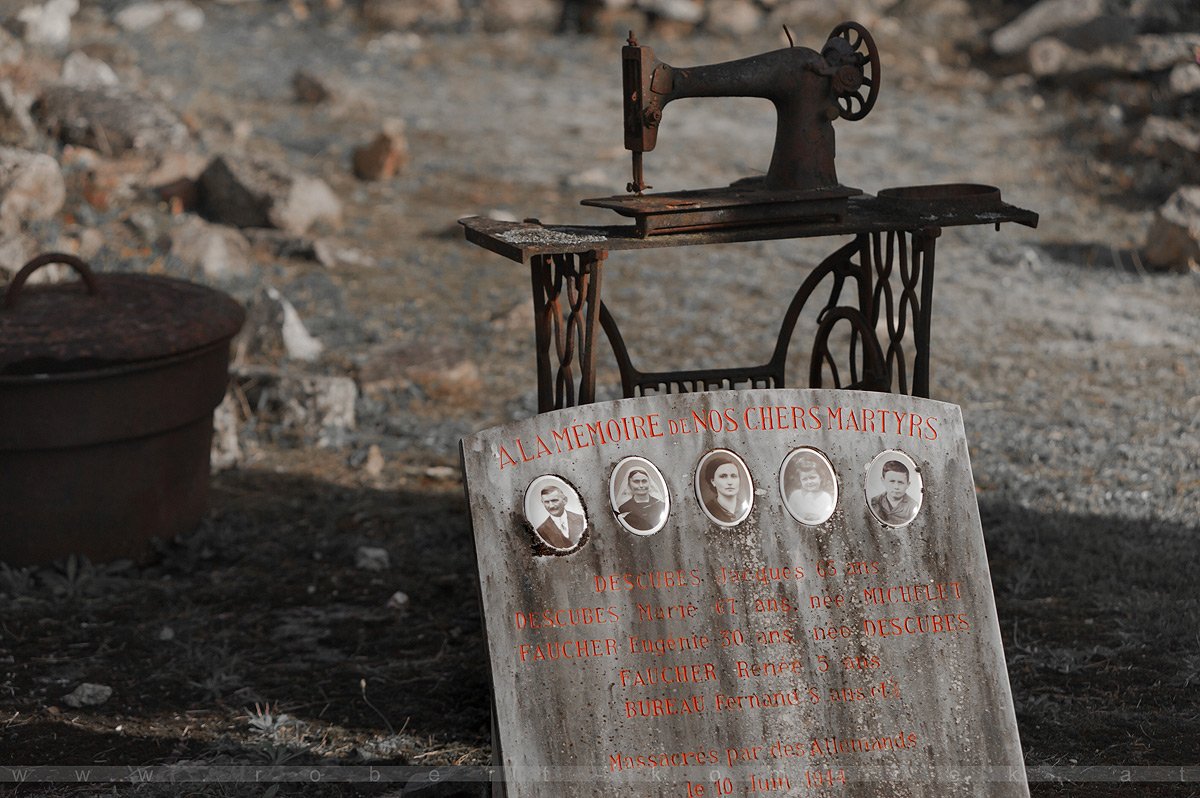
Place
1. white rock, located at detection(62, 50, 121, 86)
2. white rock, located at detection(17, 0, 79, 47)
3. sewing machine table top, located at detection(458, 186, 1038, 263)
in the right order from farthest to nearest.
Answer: white rock, located at detection(17, 0, 79, 47) < white rock, located at detection(62, 50, 121, 86) < sewing machine table top, located at detection(458, 186, 1038, 263)

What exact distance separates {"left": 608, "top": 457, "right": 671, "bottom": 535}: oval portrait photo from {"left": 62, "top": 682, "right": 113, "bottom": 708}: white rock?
2.05 m

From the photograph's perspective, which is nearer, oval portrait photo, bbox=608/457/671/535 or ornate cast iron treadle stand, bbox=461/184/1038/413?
oval portrait photo, bbox=608/457/671/535

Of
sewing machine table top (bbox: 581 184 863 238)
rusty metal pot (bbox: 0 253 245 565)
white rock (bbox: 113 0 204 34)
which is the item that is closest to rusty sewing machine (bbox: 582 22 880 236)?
sewing machine table top (bbox: 581 184 863 238)

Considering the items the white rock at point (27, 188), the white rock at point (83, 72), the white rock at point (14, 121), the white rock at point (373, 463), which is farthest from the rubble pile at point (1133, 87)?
the white rock at point (83, 72)

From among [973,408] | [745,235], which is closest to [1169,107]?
[973,408]

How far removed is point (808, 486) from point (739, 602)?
11.7 inches

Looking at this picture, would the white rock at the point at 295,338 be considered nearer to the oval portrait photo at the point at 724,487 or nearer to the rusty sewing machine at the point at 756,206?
the rusty sewing machine at the point at 756,206

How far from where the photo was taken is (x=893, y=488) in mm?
2482

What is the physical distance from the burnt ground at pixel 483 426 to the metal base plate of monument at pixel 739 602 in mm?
912

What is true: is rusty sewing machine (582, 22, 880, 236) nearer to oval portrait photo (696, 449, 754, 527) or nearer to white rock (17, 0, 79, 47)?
oval portrait photo (696, 449, 754, 527)

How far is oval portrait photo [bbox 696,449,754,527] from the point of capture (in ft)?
7.93

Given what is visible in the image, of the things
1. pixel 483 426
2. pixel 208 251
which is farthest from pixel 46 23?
pixel 483 426

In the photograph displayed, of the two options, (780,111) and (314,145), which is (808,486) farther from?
(314,145)

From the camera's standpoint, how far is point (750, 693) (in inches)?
91.2
